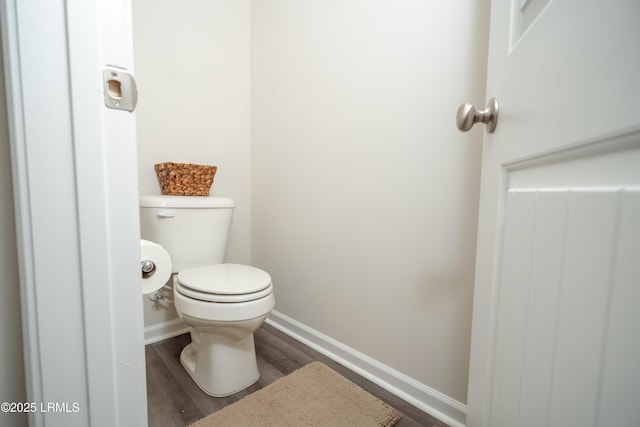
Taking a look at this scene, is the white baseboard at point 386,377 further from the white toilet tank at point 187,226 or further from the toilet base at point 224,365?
the white toilet tank at point 187,226

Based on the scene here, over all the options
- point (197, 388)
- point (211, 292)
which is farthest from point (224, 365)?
point (211, 292)

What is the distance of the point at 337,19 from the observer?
120cm

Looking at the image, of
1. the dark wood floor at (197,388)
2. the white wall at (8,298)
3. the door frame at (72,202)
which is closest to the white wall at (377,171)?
the dark wood floor at (197,388)

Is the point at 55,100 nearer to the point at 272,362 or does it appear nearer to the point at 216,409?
the point at 216,409

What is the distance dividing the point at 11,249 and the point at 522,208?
0.78 m

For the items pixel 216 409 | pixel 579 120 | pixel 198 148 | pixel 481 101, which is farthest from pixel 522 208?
pixel 198 148

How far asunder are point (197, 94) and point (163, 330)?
1.31 metres

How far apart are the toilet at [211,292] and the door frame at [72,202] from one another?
523 mm

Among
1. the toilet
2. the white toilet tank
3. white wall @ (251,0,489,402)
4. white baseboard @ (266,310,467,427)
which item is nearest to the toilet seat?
the toilet

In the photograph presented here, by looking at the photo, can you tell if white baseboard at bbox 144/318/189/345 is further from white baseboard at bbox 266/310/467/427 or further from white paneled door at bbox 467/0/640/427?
white paneled door at bbox 467/0/640/427

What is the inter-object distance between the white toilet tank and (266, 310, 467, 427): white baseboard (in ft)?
1.99

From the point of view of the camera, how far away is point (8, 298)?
401 millimetres

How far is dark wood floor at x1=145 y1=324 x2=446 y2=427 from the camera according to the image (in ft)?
3.05

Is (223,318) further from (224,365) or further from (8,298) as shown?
(8,298)
